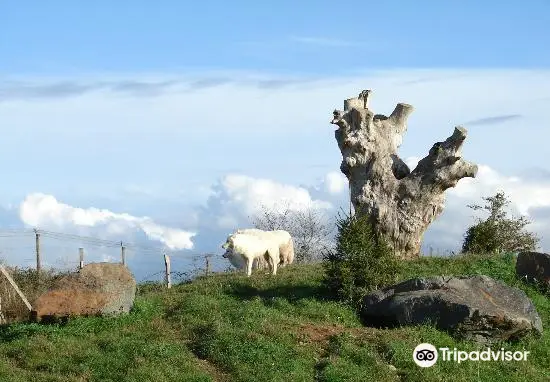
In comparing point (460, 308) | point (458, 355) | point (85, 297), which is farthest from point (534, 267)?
point (85, 297)

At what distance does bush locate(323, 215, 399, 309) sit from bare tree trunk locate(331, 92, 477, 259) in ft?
18.9

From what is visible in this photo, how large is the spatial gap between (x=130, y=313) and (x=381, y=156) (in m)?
13.2

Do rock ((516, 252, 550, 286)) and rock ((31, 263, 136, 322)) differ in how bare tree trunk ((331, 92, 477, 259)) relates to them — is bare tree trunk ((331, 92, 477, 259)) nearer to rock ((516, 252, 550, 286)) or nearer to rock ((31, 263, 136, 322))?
rock ((516, 252, 550, 286))

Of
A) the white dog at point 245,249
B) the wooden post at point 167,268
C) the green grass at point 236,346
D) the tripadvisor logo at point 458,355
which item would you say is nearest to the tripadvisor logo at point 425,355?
the tripadvisor logo at point 458,355

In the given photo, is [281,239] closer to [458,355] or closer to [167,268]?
[167,268]

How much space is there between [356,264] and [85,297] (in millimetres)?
7976

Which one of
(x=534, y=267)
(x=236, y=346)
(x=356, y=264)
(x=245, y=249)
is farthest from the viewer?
(x=245, y=249)

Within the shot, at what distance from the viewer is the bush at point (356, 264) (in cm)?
2581

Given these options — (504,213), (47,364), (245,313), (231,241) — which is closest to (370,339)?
(245,313)

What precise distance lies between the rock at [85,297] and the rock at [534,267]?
43.9 ft

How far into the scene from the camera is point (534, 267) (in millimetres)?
29391

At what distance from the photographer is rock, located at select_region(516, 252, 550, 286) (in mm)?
29078

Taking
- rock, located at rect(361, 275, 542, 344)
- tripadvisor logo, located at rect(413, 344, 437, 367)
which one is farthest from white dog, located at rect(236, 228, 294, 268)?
tripadvisor logo, located at rect(413, 344, 437, 367)

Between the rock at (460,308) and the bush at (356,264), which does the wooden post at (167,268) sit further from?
the rock at (460,308)
